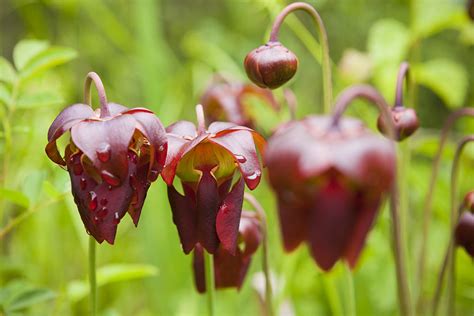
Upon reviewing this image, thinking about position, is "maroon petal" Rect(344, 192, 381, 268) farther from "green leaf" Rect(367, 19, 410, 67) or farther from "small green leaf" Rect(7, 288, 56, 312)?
"green leaf" Rect(367, 19, 410, 67)

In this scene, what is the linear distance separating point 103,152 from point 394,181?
0.34 m

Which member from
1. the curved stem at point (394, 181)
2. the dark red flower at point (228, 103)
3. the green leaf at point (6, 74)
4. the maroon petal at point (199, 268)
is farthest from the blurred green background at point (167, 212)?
the curved stem at point (394, 181)

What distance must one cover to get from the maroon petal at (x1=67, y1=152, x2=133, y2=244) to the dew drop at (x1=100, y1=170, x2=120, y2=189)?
0.04 feet

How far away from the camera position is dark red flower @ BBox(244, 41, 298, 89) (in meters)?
1.10

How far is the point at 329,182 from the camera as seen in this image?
0.73m

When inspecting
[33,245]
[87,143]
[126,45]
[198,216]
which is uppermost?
[126,45]

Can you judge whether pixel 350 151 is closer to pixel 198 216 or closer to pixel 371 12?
pixel 198 216

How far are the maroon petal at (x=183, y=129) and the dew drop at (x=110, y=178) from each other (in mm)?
138

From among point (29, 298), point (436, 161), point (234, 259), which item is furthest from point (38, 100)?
point (436, 161)

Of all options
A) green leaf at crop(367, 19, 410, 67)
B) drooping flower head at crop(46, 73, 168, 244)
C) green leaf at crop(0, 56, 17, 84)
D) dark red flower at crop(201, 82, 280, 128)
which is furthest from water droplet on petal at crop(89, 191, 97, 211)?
green leaf at crop(367, 19, 410, 67)

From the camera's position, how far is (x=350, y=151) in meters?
0.69

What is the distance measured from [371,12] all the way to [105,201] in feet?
10.8

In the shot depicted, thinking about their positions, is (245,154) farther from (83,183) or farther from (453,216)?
(453,216)

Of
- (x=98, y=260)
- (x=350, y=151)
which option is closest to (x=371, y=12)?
(x=98, y=260)
